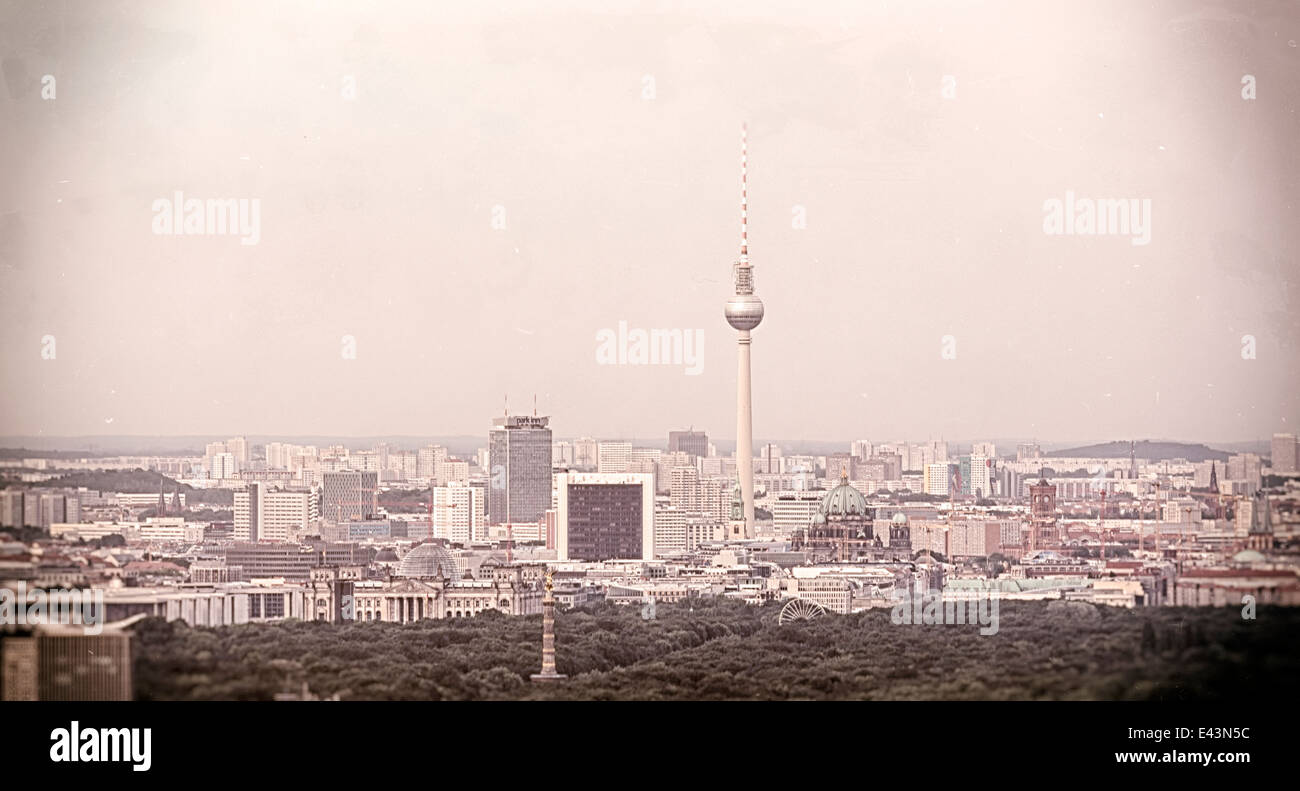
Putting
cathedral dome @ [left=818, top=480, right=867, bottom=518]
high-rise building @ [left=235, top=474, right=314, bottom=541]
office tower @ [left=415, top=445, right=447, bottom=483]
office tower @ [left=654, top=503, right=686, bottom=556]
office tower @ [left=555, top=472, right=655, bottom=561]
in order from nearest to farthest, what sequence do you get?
office tower @ [left=415, top=445, right=447, bottom=483] → high-rise building @ [left=235, top=474, right=314, bottom=541] → cathedral dome @ [left=818, top=480, right=867, bottom=518] → office tower @ [left=555, top=472, right=655, bottom=561] → office tower @ [left=654, top=503, right=686, bottom=556]

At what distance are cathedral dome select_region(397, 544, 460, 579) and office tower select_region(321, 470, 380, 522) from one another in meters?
0.72

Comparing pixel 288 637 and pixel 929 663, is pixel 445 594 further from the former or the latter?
pixel 929 663

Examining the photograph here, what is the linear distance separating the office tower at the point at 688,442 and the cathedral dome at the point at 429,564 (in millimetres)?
2385

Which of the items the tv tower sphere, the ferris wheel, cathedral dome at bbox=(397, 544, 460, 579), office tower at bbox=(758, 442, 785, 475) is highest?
the tv tower sphere

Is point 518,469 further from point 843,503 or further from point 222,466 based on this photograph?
point 222,466

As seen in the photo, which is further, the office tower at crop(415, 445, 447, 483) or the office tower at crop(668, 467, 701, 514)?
the office tower at crop(668, 467, 701, 514)

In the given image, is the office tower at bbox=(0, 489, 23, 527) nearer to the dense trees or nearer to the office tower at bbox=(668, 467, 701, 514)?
the dense trees

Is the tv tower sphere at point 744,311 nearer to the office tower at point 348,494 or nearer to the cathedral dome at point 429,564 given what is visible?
the cathedral dome at point 429,564

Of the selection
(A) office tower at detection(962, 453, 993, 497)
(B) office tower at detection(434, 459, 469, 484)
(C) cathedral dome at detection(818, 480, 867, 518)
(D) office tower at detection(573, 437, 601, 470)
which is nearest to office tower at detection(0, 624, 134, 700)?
(D) office tower at detection(573, 437, 601, 470)

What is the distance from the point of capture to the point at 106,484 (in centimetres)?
1454

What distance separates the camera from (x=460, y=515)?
2038cm

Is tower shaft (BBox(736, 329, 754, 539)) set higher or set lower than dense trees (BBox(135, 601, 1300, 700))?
higher

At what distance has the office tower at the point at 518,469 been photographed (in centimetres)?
1678

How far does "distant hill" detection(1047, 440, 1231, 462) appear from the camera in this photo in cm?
1391
